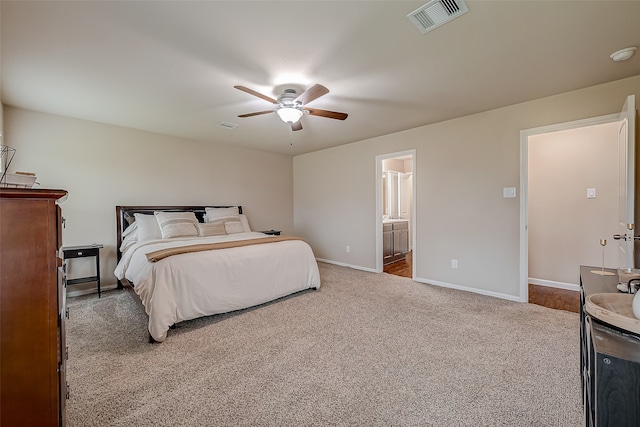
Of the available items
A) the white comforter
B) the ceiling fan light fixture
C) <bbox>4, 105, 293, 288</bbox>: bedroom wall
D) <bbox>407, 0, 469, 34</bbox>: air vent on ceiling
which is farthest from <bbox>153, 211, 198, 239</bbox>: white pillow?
<bbox>407, 0, 469, 34</bbox>: air vent on ceiling

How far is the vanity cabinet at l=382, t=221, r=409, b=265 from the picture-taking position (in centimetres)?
526

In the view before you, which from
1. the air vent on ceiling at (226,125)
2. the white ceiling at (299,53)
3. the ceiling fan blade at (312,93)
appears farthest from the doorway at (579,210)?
the air vent on ceiling at (226,125)

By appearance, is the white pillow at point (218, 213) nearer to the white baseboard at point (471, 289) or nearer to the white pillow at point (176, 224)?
the white pillow at point (176, 224)

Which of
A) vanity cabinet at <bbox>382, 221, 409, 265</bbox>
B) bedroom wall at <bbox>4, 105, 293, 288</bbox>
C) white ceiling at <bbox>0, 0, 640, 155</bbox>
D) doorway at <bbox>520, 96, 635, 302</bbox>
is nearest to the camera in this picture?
white ceiling at <bbox>0, 0, 640, 155</bbox>

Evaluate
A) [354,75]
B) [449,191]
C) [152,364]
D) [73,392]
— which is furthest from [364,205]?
[73,392]

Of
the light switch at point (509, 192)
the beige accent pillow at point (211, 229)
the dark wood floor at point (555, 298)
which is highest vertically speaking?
the light switch at point (509, 192)

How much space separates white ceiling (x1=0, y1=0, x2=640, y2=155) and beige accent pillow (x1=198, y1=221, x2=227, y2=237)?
1.70 m

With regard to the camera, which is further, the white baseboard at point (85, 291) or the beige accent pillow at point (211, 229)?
the beige accent pillow at point (211, 229)

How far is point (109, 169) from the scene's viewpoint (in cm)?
386

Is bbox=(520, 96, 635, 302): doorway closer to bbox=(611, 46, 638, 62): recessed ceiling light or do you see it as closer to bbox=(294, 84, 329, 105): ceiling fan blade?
bbox=(611, 46, 638, 62): recessed ceiling light

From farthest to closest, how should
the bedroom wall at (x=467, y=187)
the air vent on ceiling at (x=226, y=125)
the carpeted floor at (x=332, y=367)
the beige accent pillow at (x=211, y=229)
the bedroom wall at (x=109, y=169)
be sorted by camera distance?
1. the beige accent pillow at (x=211, y=229)
2. the air vent on ceiling at (x=226, y=125)
3. the bedroom wall at (x=109, y=169)
4. the bedroom wall at (x=467, y=187)
5. the carpeted floor at (x=332, y=367)

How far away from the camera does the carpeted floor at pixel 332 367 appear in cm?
152

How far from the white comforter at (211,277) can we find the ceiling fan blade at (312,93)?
173 centimetres

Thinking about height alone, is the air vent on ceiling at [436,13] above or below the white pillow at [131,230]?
above
